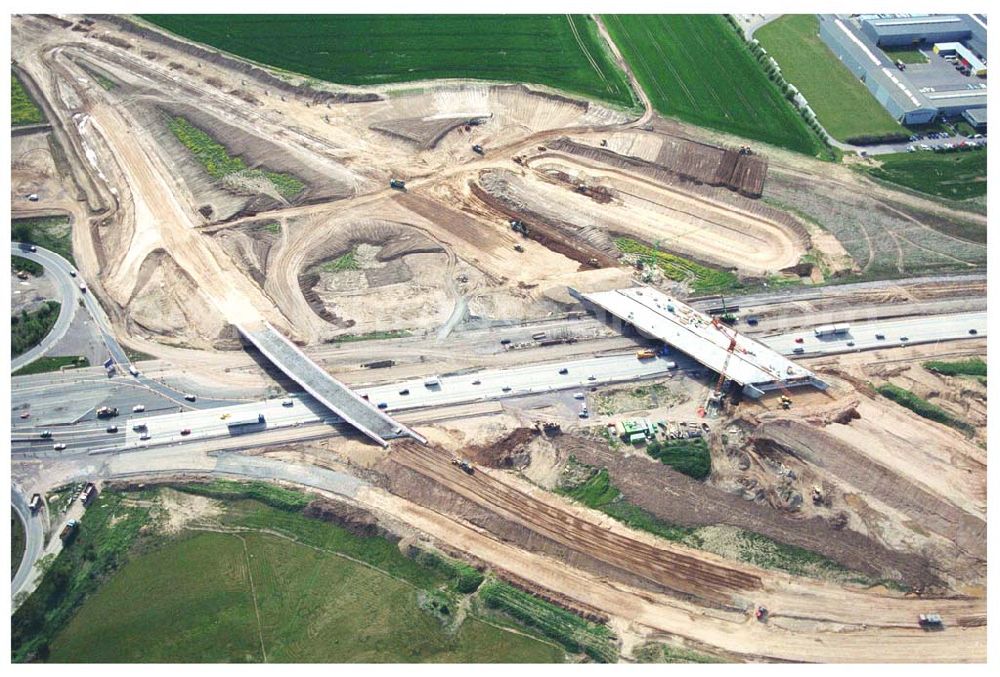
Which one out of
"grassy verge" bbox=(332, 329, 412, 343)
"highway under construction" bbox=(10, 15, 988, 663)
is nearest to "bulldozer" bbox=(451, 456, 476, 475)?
"highway under construction" bbox=(10, 15, 988, 663)

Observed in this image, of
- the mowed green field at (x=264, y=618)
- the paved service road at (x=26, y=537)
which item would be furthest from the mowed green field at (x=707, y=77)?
the paved service road at (x=26, y=537)

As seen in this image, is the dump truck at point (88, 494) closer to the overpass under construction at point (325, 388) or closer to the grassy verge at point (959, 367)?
the overpass under construction at point (325, 388)

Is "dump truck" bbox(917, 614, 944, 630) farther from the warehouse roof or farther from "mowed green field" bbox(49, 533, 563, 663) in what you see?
"mowed green field" bbox(49, 533, 563, 663)

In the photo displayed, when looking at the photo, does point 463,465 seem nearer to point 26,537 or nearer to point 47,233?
point 26,537

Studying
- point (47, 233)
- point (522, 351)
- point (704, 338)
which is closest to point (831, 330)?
point (704, 338)

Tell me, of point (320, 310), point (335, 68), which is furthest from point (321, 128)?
point (320, 310)

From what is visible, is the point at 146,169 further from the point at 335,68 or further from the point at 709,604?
the point at 709,604
